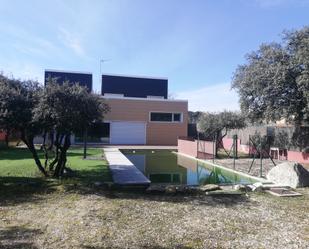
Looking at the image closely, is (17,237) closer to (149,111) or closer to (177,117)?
(149,111)

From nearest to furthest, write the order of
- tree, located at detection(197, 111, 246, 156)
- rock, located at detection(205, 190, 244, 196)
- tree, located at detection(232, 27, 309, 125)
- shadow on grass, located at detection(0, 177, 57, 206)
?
shadow on grass, located at detection(0, 177, 57, 206), rock, located at detection(205, 190, 244, 196), tree, located at detection(232, 27, 309, 125), tree, located at detection(197, 111, 246, 156)

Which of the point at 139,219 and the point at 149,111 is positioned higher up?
the point at 149,111

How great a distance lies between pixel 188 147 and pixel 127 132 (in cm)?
1156

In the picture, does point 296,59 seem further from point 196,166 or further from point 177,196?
point 177,196

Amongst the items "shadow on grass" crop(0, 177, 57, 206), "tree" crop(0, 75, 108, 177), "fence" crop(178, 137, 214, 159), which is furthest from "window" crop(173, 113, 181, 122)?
"shadow on grass" crop(0, 177, 57, 206)

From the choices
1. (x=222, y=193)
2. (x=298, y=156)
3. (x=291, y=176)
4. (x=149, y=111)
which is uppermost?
(x=149, y=111)

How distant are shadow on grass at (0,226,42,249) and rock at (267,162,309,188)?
286 inches

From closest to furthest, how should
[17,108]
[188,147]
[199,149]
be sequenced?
[17,108], [199,149], [188,147]

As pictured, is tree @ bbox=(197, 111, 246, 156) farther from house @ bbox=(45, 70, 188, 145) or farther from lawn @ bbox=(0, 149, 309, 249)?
lawn @ bbox=(0, 149, 309, 249)

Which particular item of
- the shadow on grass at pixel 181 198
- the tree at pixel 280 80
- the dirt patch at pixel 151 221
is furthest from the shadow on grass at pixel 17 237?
the tree at pixel 280 80

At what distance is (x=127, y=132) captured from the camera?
32500 mm

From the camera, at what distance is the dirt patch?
4984mm

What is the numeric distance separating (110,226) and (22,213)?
6.10ft

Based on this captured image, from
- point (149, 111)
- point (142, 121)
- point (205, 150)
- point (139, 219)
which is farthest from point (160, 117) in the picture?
point (139, 219)
